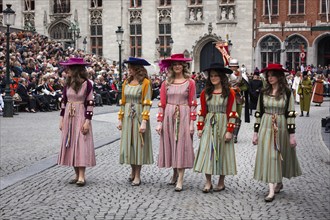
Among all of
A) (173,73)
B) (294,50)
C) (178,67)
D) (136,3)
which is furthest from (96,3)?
(178,67)

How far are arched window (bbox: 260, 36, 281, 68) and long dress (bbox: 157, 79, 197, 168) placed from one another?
112 feet

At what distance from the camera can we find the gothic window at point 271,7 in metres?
42.2

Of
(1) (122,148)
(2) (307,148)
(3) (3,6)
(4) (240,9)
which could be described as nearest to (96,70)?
(4) (240,9)

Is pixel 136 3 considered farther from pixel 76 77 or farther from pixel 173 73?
pixel 173 73

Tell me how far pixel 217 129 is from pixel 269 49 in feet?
116

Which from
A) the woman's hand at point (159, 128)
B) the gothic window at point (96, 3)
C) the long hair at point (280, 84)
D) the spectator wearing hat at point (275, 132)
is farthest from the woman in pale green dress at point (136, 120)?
the gothic window at point (96, 3)

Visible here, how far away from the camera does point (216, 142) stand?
8.02 m

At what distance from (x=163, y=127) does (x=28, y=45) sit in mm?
23359

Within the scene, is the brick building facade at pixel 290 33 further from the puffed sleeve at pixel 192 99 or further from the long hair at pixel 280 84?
the long hair at pixel 280 84

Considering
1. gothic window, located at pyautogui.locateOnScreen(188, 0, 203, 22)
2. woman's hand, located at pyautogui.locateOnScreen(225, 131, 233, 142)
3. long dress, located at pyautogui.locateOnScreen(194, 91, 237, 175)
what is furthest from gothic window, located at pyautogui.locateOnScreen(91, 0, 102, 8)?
woman's hand, located at pyautogui.locateOnScreen(225, 131, 233, 142)

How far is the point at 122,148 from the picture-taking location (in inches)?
340

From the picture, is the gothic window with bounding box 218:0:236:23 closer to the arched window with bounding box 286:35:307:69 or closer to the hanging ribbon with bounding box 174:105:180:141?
the arched window with bounding box 286:35:307:69

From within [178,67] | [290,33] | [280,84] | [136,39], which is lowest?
[280,84]

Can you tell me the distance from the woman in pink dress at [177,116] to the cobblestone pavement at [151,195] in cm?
41
